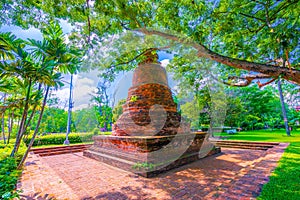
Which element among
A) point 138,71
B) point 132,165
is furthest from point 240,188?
point 138,71

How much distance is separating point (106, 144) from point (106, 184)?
12.1 feet

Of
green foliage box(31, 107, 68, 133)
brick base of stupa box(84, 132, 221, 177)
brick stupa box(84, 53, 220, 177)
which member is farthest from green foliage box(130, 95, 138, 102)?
green foliage box(31, 107, 68, 133)

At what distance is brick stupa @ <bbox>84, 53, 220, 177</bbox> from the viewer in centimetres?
566

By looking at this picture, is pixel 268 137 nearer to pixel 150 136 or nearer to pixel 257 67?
pixel 150 136

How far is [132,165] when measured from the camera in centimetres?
542

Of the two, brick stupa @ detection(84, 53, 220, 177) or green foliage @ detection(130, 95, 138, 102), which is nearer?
brick stupa @ detection(84, 53, 220, 177)

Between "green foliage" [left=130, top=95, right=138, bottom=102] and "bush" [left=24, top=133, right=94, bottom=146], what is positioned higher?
"green foliage" [left=130, top=95, right=138, bottom=102]

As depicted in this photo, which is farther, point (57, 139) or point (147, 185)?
point (57, 139)

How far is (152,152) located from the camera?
568cm

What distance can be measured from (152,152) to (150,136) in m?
1.10

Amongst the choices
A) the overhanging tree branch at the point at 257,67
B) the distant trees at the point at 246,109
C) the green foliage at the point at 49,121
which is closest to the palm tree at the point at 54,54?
the overhanging tree branch at the point at 257,67

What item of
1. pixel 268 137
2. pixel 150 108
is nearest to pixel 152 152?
pixel 150 108

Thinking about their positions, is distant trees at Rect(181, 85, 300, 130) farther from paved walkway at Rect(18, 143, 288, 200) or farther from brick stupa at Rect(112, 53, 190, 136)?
paved walkway at Rect(18, 143, 288, 200)

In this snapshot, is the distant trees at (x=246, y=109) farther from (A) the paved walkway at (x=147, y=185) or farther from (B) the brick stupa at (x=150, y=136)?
(A) the paved walkway at (x=147, y=185)
